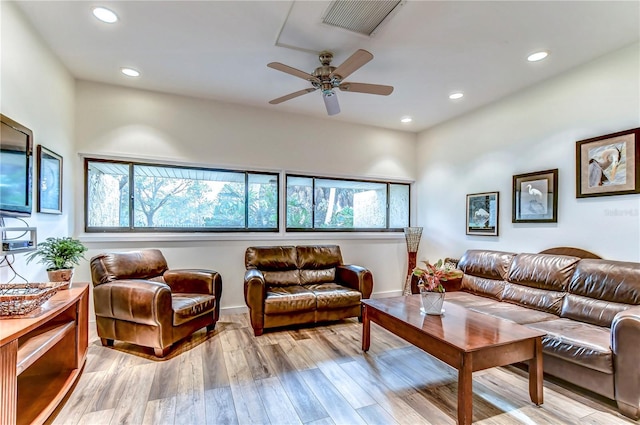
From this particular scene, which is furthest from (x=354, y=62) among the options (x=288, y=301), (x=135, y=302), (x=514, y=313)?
(x=135, y=302)

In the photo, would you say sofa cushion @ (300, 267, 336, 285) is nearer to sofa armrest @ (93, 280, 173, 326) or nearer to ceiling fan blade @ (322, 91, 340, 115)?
sofa armrest @ (93, 280, 173, 326)

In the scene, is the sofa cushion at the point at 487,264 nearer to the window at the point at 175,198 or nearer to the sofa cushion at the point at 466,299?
the sofa cushion at the point at 466,299

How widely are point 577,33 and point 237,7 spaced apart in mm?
2818

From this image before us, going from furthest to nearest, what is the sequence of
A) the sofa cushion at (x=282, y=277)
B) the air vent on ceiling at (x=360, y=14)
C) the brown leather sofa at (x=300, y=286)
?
the sofa cushion at (x=282, y=277) < the brown leather sofa at (x=300, y=286) < the air vent on ceiling at (x=360, y=14)

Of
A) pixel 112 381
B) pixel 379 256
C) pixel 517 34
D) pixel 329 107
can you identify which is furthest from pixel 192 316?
pixel 517 34

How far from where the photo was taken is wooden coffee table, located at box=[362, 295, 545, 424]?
1.82 m

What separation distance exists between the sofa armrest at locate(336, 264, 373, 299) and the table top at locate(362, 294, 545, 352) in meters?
0.94

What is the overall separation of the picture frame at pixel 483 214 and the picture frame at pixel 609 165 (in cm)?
97

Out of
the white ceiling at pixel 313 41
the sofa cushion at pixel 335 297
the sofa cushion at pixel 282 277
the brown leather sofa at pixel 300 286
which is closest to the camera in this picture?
the white ceiling at pixel 313 41

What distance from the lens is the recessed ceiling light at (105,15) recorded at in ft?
7.47

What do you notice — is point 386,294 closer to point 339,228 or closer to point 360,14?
point 339,228

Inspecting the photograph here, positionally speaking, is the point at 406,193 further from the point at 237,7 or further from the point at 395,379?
the point at 237,7

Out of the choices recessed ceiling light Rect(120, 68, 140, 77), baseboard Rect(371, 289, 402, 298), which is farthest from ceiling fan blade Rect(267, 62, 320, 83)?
baseboard Rect(371, 289, 402, 298)

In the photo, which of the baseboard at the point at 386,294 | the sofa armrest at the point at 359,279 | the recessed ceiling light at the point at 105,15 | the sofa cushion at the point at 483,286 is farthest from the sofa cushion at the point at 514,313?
the recessed ceiling light at the point at 105,15
